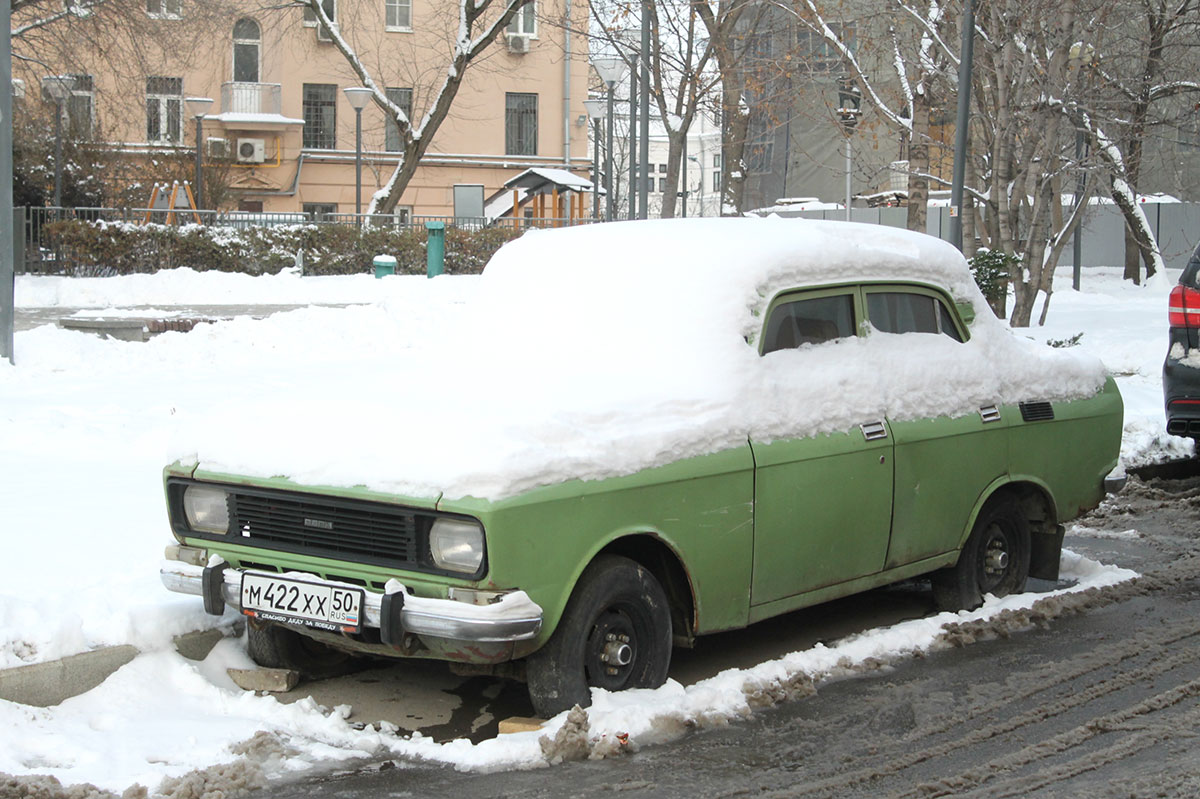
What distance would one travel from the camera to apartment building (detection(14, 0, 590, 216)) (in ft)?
147

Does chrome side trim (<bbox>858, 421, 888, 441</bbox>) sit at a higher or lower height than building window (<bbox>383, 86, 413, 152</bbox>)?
lower

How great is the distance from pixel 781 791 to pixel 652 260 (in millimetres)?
2328

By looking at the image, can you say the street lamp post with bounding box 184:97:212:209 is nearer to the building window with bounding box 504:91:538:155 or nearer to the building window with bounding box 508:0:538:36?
the building window with bounding box 504:91:538:155

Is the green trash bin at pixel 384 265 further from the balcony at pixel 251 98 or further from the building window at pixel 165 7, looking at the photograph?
the balcony at pixel 251 98

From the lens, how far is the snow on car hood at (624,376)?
187 inches

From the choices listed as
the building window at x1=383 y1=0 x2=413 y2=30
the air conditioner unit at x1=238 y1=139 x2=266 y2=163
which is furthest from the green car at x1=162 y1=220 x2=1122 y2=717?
the building window at x1=383 y1=0 x2=413 y2=30

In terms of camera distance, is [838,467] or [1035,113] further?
[1035,113]

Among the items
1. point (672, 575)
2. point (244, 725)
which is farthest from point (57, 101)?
point (672, 575)

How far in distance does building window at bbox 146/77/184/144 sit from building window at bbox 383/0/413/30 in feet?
23.2

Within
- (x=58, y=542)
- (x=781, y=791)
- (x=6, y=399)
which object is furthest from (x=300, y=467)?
(x=6, y=399)

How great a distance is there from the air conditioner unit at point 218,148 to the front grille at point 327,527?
41.1 meters

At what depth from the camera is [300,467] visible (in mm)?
4867

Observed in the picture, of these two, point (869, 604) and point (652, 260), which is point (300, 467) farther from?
point (869, 604)

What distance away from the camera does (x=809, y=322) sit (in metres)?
5.77
